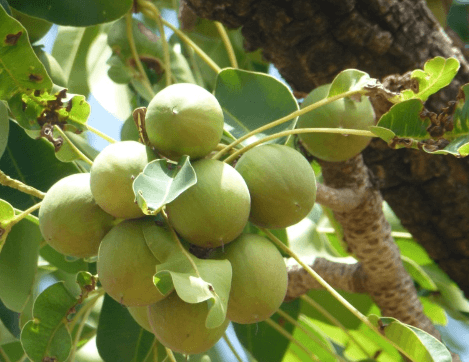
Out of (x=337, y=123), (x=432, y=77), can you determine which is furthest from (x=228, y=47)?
(x=432, y=77)

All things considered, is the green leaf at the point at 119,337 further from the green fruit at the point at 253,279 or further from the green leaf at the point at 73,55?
the green leaf at the point at 73,55

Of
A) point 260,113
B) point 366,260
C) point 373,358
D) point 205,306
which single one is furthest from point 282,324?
point 205,306

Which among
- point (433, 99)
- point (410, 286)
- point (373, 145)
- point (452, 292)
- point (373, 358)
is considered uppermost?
point (433, 99)

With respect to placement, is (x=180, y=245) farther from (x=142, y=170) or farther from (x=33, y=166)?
(x=33, y=166)

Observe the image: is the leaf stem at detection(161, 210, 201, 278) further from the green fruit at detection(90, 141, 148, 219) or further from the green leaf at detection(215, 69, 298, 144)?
the green leaf at detection(215, 69, 298, 144)

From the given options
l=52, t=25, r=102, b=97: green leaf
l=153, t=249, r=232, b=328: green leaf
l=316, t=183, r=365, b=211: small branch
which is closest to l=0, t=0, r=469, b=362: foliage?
l=153, t=249, r=232, b=328: green leaf

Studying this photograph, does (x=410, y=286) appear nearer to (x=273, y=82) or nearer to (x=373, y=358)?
(x=373, y=358)
